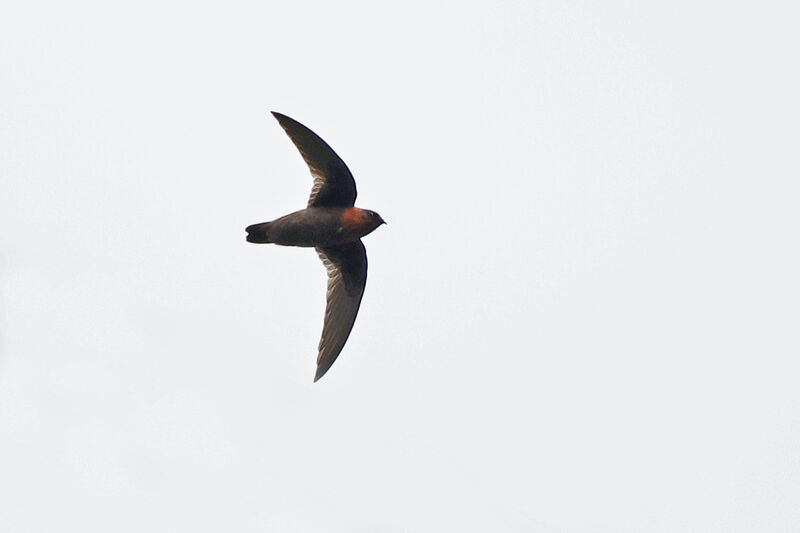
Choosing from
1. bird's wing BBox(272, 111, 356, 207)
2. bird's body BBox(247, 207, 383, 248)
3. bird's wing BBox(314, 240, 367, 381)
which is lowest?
bird's wing BBox(314, 240, 367, 381)

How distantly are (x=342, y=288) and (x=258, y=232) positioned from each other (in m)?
2.98

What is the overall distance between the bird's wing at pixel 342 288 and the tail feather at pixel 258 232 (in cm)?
213

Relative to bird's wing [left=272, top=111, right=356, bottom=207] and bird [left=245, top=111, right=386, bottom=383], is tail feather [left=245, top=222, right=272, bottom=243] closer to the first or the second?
bird [left=245, top=111, right=386, bottom=383]

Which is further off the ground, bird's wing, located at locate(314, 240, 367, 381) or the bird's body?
the bird's body

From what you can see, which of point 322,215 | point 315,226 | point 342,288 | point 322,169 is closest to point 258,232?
point 315,226

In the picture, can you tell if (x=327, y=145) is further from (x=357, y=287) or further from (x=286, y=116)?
(x=357, y=287)

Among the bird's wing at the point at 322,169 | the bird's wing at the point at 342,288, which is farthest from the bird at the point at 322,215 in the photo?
the bird's wing at the point at 342,288

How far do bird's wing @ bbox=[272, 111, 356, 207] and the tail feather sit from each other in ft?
3.75

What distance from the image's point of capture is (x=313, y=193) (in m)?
31.4

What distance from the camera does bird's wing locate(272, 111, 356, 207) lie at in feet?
99.4

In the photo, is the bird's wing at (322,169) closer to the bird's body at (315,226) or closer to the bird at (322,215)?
the bird at (322,215)

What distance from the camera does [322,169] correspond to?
3105cm

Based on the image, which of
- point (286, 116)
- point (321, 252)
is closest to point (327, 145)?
point (286, 116)

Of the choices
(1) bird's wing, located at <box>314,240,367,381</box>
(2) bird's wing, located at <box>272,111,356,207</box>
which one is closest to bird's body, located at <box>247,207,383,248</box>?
(2) bird's wing, located at <box>272,111,356,207</box>
